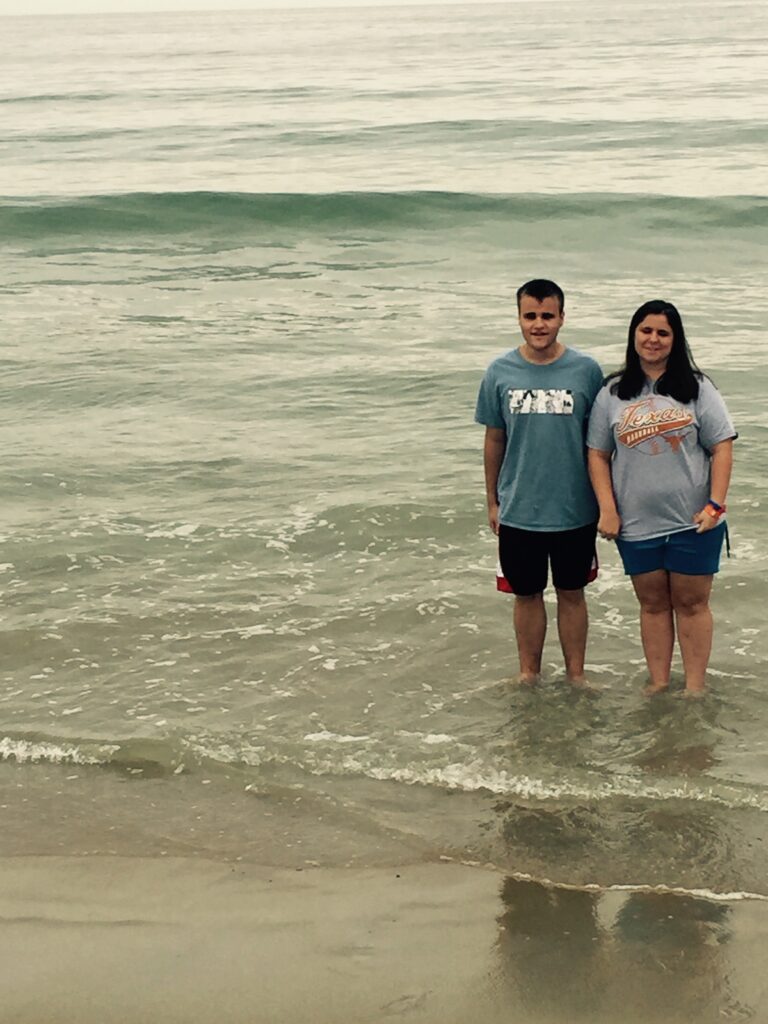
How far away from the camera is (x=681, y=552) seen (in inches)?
229

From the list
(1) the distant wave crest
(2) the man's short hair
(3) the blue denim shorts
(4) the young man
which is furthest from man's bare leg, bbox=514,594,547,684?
(1) the distant wave crest

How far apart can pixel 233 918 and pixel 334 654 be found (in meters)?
2.49

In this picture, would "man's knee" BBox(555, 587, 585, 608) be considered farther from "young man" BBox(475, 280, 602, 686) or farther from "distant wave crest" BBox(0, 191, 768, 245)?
"distant wave crest" BBox(0, 191, 768, 245)

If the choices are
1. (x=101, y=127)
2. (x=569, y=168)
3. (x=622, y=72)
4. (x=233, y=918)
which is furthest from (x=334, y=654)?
(x=622, y=72)

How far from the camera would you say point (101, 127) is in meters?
37.6

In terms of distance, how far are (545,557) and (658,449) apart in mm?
755

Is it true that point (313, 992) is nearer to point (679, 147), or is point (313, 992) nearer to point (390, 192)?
point (390, 192)

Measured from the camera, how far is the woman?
18.4 ft

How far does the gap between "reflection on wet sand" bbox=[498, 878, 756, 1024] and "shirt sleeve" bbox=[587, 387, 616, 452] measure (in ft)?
6.27

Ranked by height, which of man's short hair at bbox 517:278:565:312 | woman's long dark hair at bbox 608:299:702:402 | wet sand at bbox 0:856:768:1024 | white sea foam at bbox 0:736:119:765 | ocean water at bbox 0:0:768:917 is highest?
man's short hair at bbox 517:278:565:312

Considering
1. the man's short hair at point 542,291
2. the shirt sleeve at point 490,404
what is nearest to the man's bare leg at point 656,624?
the shirt sleeve at point 490,404

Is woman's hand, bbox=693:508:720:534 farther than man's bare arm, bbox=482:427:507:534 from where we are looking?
No

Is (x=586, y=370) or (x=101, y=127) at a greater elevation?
(x=101, y=127)

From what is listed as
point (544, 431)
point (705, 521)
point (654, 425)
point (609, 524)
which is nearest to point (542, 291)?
point (544, 431)
